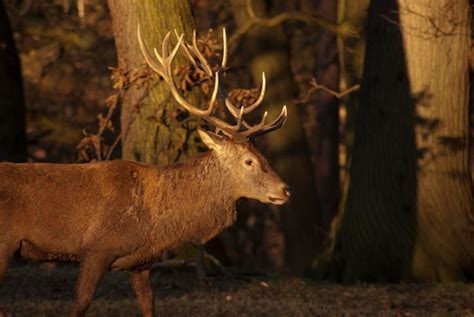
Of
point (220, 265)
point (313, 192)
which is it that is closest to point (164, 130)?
point (220, 265)

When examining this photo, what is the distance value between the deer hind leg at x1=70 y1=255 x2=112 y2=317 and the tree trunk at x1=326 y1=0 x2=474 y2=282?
530 centimetres

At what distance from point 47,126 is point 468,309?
478 inches

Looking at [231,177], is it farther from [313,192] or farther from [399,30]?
[313,192]

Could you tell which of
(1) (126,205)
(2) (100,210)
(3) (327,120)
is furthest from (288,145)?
(2) (100,210)

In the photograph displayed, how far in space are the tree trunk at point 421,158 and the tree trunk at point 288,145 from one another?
5325mm

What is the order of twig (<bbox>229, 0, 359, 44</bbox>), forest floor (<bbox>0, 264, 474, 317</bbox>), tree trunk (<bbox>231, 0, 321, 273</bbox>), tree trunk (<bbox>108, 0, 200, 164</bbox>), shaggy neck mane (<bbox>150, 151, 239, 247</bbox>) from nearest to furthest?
1. shaggy neck mane (<bbox>150, 151, 239, 247</bbox>)
2. forest floor (<bbox>0, 264, 474, 317</bbox>)
3. tree trunk (<bbox>108, 0, 200, 164</bbox>)
4. twig (<bbox>229, 0, 359, 44</bbox>)
5. tree trunk (<bbox>231, 0, 321, 273</bbox>)

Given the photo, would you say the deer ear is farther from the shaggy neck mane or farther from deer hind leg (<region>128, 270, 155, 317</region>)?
deer hind leg (<region>128, 270, 155, 317</region>)

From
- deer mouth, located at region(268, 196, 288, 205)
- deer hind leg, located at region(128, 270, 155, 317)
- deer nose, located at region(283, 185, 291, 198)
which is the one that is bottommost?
deer hind leg, located at region(128, 270, 155, 317)

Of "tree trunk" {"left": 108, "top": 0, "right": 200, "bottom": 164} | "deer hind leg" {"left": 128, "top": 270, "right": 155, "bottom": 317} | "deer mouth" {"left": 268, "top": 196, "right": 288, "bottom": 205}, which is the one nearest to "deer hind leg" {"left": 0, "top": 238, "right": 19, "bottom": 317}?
"deer hind leg" {"left": 128, "top": 270, "right": 155, "bottom": 317}

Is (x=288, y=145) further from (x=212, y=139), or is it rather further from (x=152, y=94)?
(x=212, y=139)

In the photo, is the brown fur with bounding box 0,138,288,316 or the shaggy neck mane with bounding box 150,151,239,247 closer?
the brown fur with bounding box 0,138,288,316

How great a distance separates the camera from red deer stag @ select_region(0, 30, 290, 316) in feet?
35.6

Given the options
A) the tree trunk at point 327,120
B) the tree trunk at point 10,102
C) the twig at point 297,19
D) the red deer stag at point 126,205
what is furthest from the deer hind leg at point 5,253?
the tree trunk at point 327,120

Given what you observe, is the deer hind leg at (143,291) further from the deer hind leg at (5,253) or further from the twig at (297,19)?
the twig at (297,19)
